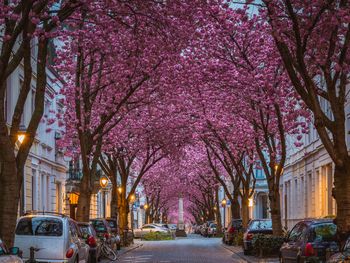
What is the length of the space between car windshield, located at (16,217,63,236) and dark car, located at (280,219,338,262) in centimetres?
517

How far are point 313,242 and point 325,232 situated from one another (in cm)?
56

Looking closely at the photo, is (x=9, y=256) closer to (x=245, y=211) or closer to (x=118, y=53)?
(x=118, y=53)

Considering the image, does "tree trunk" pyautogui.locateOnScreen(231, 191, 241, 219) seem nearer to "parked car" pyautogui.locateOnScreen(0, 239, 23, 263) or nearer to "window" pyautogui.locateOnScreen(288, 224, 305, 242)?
"window" pyautogui.locateOnScreen(288, 224, 305, 242)

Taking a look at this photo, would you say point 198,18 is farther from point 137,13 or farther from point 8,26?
point 8,26

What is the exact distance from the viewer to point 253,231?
3062 centimetres

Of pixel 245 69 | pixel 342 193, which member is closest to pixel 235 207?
pixel 245 69

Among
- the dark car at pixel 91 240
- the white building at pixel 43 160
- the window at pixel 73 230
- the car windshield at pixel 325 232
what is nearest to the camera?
the car windshield at pixel 325 232

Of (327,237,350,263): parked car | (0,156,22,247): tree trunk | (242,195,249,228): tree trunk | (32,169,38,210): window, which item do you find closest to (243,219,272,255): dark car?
(242,195,249,228): tree trunk

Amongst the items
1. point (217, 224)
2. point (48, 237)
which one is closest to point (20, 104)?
point (48, 237)

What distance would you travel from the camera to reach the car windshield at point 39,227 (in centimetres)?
1736

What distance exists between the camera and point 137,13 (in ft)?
55.4

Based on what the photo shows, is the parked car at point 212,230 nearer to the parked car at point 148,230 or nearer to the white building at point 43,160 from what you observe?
the parked car at point 148,230

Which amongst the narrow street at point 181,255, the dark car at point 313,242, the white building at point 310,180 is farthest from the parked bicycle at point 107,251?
the dark car at point 313,242

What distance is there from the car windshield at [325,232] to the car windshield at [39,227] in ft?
18.3
